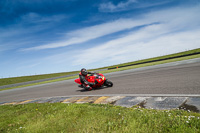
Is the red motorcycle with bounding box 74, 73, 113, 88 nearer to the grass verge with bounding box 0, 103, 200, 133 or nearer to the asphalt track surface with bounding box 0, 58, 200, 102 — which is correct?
the asphalt track surface with bounding box 0, 58, 200, 102

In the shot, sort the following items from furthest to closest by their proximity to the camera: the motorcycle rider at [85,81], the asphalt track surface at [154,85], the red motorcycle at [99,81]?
the motorcycle rider at [85,81] < the red motorcycle at [99,81] < the asphalt track surface at [154,85]

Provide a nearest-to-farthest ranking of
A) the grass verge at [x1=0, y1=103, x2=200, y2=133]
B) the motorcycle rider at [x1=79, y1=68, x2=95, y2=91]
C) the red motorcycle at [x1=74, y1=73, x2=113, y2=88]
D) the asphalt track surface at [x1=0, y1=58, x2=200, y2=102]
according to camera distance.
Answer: the grass verge at [x1=0, y1=103, x2=200, y2=133]
the asphalt track surface at [x1=0, y1=58, x2=200, y2=102]
the red motorcycle at [x1=74, y1=73, x2=113, y2=88]
the motorcycle rider at [x1=79, y1=68, x2=95, y2=91]

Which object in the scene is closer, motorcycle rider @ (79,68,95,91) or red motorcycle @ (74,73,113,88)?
red motorcycle @ (74,73,113,88)

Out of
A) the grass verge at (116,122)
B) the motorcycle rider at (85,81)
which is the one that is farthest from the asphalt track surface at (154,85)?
the grass verge at (116,122)

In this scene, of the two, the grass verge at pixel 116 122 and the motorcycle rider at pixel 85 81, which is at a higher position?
the motorcycle rider at pixel 85 81

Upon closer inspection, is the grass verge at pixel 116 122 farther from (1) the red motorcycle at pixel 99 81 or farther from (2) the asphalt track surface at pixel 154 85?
(1) the red motorcycle at pixel 99 81

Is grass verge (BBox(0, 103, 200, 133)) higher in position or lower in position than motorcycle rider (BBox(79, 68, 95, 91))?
lower

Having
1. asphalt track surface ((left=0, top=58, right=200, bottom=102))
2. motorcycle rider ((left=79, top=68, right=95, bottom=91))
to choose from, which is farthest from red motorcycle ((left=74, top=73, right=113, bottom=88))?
asphalt track surface ((left=0, top=58, right=200, bottom=102))

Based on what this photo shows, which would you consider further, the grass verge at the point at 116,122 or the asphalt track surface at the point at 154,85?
the asphalt track surface at the point at 154,85

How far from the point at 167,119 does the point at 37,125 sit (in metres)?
3.29

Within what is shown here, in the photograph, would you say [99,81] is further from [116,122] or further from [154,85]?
[116,122]

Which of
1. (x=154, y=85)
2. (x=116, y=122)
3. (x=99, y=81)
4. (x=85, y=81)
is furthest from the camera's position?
(x=85, y=81)

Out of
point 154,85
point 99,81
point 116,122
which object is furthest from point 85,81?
point 116,122

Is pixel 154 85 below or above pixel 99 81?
below
